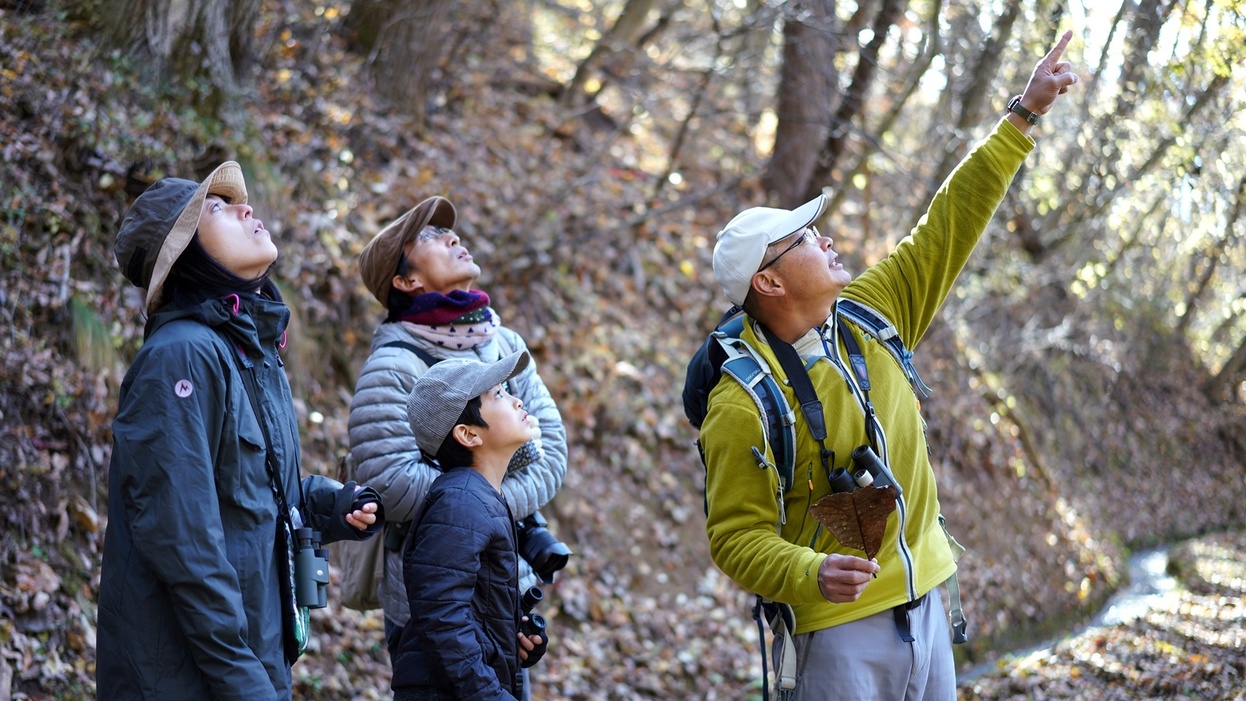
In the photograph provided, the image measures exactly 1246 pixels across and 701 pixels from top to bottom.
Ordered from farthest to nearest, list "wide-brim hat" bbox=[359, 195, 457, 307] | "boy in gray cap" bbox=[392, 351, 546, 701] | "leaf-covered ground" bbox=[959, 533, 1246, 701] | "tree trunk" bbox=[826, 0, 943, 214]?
"tree trunk" bbox=[826, 0, 943, 214] → "leaf-covered ground" bbox=[959, 533, 1246, 701] → "wide-brim hat" bbox=[359, 195, 457, 307] → "boy in gray cap" bbox=[392, 351, 546, 701]

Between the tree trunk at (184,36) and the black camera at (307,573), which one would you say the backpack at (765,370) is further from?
the tree trunk at (184,36)

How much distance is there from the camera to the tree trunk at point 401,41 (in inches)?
352

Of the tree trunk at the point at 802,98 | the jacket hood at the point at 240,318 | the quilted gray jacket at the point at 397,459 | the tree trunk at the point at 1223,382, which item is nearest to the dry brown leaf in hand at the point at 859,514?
the quilted gray jacket at the point at 397,459

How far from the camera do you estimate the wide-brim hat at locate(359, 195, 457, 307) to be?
3.95 meters

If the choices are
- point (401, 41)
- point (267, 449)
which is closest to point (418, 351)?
point (267, 449)

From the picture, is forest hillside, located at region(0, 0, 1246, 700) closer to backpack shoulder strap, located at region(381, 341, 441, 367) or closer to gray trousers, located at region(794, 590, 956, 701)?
backpack shoulder strap, located at region(381, 341, 441, 367)

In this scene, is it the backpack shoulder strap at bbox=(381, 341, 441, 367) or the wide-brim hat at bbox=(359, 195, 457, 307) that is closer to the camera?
the backpack shoulder strap at bbox=(381, 341, 441, 367)

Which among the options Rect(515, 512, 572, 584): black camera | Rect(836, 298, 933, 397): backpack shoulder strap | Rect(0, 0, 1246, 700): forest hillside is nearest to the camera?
Rect(836, 298, 933, 397): backpack shoulder strap

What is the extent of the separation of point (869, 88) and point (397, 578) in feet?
24.5

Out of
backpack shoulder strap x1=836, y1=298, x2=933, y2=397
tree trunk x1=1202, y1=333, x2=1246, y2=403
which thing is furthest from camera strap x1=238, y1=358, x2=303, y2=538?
tree trunk x1=1202, y1=333, x2=1246, y2=403

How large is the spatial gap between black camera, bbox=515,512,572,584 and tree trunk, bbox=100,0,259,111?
4788 mm

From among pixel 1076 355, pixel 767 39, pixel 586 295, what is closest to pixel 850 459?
pixel 586 295

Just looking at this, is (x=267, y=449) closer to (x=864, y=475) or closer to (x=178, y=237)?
(x=178, y=237)

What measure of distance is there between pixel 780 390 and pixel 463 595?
109 centimetres
